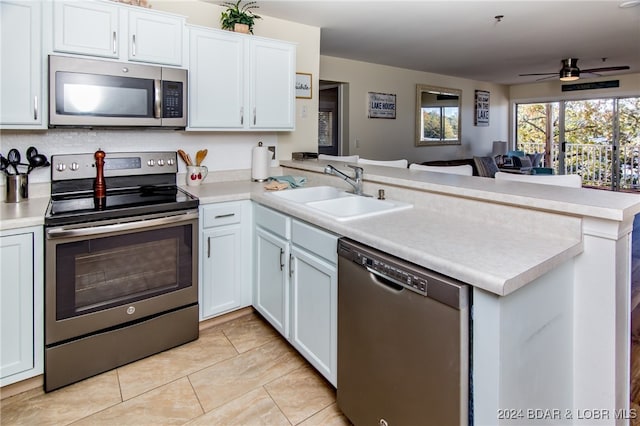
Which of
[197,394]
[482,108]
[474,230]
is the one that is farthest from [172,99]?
[482,108]

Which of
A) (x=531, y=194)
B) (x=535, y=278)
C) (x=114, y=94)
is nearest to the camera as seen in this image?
(x=535, y=278)

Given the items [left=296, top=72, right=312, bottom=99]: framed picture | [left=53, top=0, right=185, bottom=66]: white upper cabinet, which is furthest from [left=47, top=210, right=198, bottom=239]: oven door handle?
[left=296, top=72, right=312, bottom=99]: framed picture

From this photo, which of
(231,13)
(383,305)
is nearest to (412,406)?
(383,305)

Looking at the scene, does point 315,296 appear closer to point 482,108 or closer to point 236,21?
point 236,21

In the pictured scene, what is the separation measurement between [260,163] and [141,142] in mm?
847

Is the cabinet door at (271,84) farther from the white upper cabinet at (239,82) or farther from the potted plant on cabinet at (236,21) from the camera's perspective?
the potted plant on cabinet at (236,21)

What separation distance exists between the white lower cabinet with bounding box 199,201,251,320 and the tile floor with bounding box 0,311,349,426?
0.30 m

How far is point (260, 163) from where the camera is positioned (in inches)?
119

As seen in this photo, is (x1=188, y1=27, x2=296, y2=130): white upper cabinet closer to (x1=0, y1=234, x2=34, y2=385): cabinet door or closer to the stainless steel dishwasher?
(x1=0, y1=234, x2=34, y2=385): cabinet door

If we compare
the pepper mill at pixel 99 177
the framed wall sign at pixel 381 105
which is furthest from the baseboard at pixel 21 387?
the framed wall sign at pixel 381 105

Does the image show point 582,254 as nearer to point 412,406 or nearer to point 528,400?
point 528,400

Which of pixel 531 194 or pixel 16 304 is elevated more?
pixel 531 194

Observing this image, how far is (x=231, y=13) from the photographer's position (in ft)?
→ 9.04

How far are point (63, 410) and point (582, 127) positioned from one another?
9.25 meters
